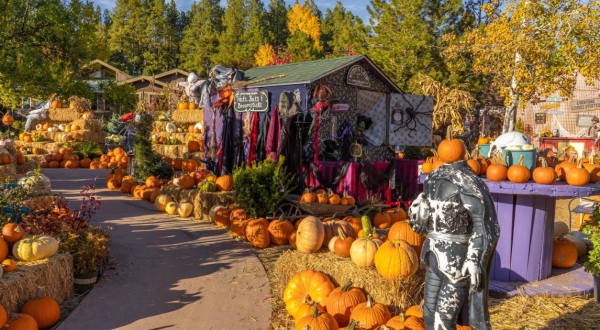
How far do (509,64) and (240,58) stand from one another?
2640cm

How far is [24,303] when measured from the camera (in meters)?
3.84

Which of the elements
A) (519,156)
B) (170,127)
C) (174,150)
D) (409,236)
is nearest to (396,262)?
(409,236)

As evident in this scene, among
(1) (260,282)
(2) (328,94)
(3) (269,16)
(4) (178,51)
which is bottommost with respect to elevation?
(1) (260,282)

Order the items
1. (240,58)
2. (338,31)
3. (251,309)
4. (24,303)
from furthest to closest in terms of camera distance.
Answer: (338,31) < (240,58) < (251,309) < (24,303)

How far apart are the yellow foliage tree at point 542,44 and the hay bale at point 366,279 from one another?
1115 centimetres

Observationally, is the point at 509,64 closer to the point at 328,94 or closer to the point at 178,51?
the point at 328,94

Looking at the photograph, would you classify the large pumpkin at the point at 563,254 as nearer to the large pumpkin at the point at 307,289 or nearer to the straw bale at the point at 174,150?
the large pumpkin at the point at 307,289

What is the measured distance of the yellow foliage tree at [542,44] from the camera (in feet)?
40.9

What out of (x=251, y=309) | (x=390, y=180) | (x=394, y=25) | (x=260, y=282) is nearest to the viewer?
(x=251, y=309)

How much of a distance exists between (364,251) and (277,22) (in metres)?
51.4

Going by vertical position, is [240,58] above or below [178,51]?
below

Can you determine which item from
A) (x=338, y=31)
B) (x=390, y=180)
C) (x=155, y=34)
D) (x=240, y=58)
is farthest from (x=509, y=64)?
(x=155, y=34)

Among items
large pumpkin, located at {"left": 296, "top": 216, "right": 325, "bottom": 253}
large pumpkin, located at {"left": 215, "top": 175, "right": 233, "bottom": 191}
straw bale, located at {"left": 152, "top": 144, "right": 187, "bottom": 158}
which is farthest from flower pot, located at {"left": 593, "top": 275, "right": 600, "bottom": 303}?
straw bale, located at {"left": 152, "top": 144, "right": 187, "bottom": 158}

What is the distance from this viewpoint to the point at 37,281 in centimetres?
398
